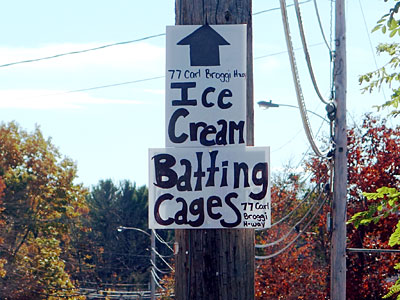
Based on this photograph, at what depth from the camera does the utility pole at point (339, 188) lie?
51.8 feet

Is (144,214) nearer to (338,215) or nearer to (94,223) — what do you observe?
(94,223)

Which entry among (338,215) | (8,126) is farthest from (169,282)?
(338,215)

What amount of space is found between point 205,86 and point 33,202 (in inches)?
1678

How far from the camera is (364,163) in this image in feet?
78.1

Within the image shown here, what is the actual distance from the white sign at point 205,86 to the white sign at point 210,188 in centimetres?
8

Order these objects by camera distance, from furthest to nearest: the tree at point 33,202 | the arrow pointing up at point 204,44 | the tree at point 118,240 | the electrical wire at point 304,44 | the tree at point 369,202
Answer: the tree at point 118,240 → the tree at point 33,202 → the tree at point 369,202 → the electrical wire at point 304,44 → the arrow pointing up at point 204,44

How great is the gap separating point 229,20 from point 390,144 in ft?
65.3

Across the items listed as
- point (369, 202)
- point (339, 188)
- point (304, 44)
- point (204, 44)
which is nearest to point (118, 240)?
point (369, 202)

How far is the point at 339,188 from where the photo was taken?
15758 millimetres

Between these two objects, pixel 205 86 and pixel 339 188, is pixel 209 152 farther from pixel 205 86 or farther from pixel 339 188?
pixel 339 188

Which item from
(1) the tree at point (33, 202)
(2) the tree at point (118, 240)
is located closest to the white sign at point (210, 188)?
(1) the tree at point (33, 202)

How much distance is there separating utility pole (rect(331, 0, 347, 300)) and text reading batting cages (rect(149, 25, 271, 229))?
11783 mm

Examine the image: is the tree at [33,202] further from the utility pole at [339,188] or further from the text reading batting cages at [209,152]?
the text reading batting cages at [209,152]

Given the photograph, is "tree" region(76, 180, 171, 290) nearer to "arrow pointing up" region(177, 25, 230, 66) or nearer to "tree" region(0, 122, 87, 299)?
"tree" region(0, 122, 87, 299)
